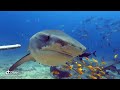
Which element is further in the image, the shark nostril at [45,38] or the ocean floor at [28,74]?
the ocean floor at [28,74]

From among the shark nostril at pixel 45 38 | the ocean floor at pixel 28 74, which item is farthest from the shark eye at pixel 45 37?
the ocean floor at pixel 28 74

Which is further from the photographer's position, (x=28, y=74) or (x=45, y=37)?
(x=28, y=74)

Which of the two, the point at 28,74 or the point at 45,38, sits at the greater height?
the point at 45,38

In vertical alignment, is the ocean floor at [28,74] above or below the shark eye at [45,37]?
below

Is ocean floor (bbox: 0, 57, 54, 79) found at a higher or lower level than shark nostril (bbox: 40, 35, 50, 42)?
lower

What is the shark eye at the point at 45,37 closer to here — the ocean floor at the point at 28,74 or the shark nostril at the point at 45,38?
the shark nostril at the point at 45,38

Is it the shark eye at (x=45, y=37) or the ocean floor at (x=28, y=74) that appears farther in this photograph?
the ocean floor at (x=28, y=74)

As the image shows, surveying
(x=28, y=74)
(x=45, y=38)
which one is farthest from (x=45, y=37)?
(x=28, y=74)

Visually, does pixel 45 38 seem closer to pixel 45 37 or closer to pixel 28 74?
pixel 45 37

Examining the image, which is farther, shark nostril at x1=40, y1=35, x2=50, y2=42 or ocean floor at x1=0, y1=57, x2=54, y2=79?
ocean floor at x1=0, y1=57, x2=54, y2=79

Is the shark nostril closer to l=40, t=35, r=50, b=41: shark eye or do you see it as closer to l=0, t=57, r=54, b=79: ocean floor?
l=40, t=35, r=50, b=41: shark eye

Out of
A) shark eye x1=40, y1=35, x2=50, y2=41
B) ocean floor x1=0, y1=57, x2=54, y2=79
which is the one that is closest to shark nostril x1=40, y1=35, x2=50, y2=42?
shark eye x1=40, y1=35, x2=50, y2=41

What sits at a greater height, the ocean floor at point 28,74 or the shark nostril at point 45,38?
the shark nostril at point 45,38
